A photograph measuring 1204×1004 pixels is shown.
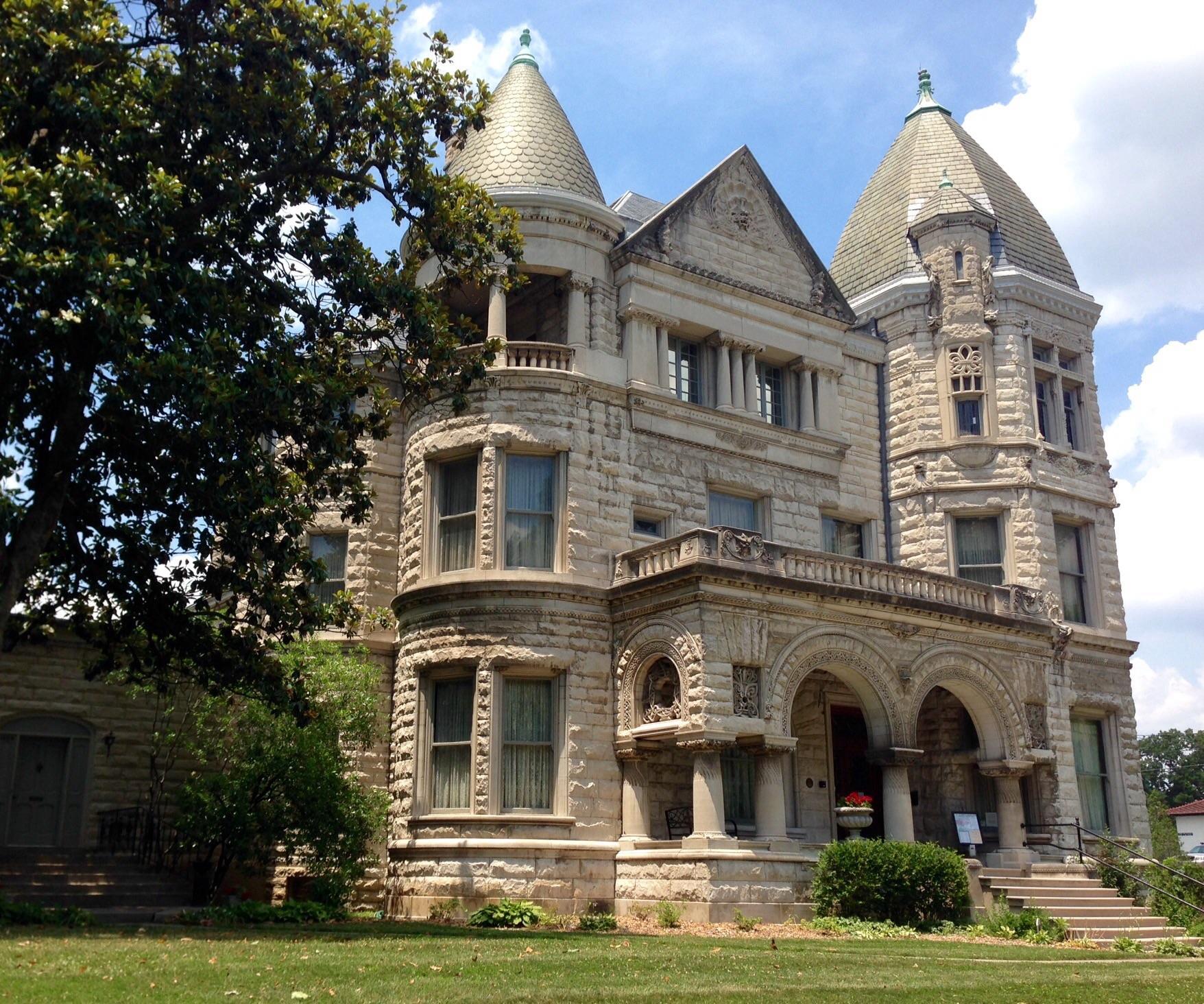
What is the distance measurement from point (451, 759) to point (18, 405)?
1041 cm

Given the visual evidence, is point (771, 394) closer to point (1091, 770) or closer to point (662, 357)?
point (662, 357)

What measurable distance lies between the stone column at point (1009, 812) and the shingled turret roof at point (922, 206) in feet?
41.4

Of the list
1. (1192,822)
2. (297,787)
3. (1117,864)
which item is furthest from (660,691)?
(1192,822)

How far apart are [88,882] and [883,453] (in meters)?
19.2

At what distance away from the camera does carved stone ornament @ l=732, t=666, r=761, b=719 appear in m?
21.2

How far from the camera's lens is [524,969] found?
12.2m

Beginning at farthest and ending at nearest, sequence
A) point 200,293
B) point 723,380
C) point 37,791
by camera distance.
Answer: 1. point 723,380
2. point 37,791
3. point 200,293

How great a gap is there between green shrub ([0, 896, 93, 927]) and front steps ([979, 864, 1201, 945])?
1455 cm

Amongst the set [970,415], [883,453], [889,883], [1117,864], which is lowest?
[889,883]

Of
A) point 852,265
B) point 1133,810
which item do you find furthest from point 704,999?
point 852,265

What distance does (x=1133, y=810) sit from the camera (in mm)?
27781

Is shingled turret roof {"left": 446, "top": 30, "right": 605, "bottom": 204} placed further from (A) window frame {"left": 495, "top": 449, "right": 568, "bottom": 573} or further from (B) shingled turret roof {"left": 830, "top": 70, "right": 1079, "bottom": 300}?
(B) shingled turret roof {"left": 830, "top": 70, "right": 1079, "bottom": 300}

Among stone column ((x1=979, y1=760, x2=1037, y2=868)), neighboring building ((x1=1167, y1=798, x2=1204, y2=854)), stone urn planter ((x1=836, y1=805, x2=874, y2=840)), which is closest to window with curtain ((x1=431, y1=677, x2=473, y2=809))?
stone urn planter ((x1=836, y1=805, x2=874, y2=840))

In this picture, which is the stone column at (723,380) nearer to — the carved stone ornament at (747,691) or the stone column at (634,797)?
the carved stone ornament at (747,691)
